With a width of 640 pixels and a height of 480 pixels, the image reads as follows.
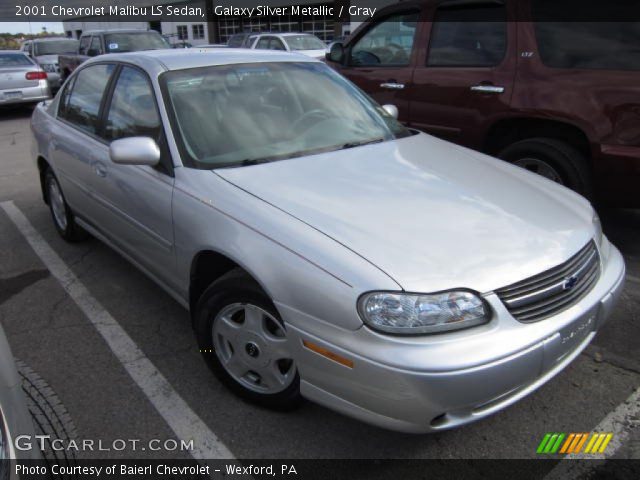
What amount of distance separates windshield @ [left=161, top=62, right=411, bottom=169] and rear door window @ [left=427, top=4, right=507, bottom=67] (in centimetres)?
155

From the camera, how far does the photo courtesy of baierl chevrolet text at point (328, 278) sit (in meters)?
2.02

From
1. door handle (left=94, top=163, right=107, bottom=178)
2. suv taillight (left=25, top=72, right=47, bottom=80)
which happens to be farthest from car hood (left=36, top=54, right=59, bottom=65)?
door handle (left=94, top=163, right=107, bottom=178)

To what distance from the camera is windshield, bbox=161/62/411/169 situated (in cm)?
289

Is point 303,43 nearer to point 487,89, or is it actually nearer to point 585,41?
point 487,89

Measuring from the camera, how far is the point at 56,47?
1725 cm

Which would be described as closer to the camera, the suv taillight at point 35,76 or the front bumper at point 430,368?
the front bumper at point 430,368

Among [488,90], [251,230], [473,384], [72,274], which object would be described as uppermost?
[488,90]

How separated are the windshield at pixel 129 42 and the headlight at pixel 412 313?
13.0 metres

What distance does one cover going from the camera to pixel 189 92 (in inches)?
121

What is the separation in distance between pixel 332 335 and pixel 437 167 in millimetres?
1364

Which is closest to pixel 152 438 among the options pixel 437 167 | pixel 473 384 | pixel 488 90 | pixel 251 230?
pixel 251 230

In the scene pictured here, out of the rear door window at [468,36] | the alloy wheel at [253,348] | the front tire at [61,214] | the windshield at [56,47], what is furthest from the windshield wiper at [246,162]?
the windshield at [56,47]

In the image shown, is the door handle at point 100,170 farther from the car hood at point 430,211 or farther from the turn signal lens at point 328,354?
the turn signal lens at point 328,354

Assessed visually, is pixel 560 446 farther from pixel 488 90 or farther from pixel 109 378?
pixel 488 90
